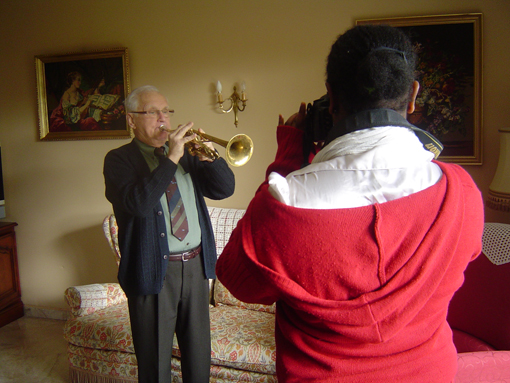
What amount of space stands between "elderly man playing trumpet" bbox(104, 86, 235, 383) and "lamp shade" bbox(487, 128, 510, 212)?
1579mm

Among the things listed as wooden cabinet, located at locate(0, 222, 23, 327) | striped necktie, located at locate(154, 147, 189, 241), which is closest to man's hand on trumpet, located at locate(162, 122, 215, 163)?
striped necktie, located at locate(154, 147, 189, 241)

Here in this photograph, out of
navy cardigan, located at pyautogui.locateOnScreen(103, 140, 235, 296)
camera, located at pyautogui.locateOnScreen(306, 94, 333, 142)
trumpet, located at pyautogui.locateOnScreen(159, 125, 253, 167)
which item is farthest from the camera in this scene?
trumpet, located at pyautogui.locateOnScreen(159, 125, 253, 167)

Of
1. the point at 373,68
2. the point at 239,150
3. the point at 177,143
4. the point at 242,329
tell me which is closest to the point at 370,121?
the point at 373,68

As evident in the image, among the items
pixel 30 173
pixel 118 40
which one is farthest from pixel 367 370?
pixel 30 173

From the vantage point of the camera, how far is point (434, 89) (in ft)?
8.52

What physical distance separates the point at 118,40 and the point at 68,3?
0.57 meters

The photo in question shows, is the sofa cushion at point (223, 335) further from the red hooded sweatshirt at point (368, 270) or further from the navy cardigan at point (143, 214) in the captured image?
the red hooded sweatshirt at point (368, 270)

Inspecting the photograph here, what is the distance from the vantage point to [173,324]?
1729 millimetres

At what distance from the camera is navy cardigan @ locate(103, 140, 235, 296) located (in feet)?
5.34

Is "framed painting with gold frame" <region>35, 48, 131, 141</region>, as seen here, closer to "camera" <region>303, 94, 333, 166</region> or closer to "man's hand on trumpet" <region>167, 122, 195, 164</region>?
"man's hand on trumpet" <region>167, 122, 195, 164</region>

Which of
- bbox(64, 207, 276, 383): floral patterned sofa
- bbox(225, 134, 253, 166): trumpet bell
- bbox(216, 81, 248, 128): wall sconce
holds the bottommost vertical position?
bbox(64, 207, 276, 383): floral patterned sofa

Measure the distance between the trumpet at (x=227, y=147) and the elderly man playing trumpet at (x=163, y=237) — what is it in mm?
29

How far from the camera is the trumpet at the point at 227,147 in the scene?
1836 millimetres

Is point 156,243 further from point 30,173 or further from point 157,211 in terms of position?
point 30,173
